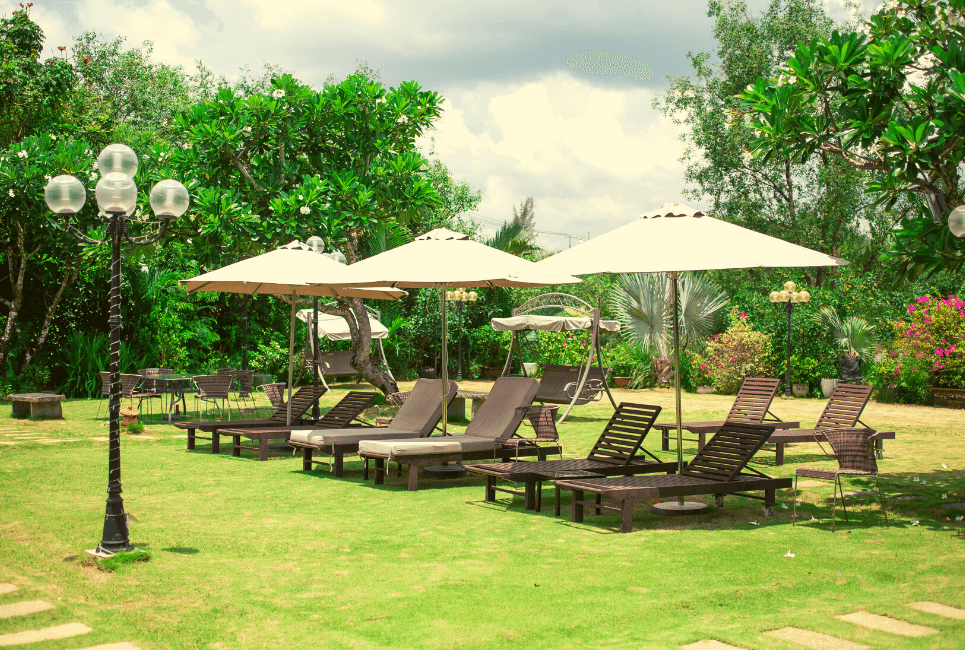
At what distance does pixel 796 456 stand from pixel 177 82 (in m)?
35.9

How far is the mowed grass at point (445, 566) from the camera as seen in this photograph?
4.38m

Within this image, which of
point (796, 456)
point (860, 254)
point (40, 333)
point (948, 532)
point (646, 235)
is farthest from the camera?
point (860, 254)

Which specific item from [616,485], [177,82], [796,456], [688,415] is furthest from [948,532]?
[177,82]

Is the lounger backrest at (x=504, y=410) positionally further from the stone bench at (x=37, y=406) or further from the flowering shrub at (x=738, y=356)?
the flowering shrub at (x=738, y=356)

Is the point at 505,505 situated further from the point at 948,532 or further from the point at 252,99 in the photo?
the point at 252,99

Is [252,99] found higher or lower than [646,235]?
higher

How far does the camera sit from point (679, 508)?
303 inches

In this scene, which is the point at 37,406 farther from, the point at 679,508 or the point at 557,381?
the point at 679,508

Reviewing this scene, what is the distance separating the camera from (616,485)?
7.17 m

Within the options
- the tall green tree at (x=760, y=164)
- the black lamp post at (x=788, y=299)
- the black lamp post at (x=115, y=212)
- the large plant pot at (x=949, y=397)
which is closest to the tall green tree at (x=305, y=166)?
the black lamp post at (x=115, y=212)

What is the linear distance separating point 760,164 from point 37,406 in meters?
21.8

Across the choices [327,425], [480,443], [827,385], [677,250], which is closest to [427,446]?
[480,443]

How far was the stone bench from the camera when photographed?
15391 mm

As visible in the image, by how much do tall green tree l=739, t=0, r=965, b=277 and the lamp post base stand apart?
9.17 feet
